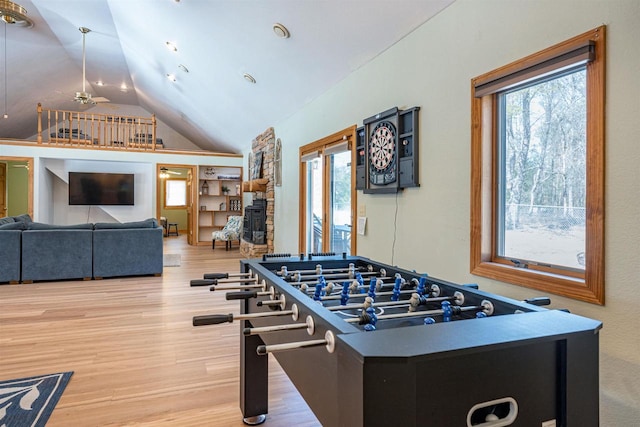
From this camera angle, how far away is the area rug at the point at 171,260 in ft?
22.7

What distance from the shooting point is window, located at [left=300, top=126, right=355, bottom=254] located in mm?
4293

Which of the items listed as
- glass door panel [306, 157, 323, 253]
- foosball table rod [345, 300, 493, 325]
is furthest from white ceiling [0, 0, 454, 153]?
foosball table rod [345, 300, 493, 325]

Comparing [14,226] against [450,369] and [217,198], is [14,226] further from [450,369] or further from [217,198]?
[450,369]

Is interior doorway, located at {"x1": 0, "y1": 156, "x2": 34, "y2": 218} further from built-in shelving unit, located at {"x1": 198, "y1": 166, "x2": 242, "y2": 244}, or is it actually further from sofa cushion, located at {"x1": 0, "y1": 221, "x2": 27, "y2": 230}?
sofa cushion, located at {"x1": 0, "y1": 221, "x2": 27, "y2": 230}

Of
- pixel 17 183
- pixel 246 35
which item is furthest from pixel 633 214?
pixel 17 183

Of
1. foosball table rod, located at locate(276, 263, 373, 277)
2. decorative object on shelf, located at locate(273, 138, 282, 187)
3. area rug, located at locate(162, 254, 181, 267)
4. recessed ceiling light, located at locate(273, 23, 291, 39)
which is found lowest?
area rug, located at locate(162, 254, 181, 267)

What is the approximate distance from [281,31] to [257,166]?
175 inches

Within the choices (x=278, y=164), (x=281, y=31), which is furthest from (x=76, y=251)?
(x=281, y=31)

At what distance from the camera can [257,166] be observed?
8.05m

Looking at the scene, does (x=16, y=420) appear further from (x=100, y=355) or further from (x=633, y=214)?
(x=633, y=214)

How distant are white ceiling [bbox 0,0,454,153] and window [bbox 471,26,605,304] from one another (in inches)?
35.1

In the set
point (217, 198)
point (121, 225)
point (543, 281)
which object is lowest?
point (543, 281)

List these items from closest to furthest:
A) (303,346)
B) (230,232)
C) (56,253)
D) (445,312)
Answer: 1. (303,346)
2. (445,312)
3. (56,253)
4. (230,232)

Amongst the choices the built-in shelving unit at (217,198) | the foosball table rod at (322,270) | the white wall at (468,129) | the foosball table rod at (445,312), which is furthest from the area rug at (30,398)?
the built-in shelving unit at (217,198)
